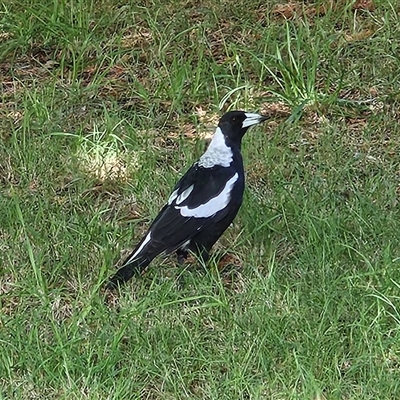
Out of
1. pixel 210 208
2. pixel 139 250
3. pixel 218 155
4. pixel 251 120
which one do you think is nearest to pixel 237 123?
pixel 251 120

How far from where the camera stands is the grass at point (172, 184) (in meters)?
3.43

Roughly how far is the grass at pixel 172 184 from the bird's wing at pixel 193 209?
0.17 m

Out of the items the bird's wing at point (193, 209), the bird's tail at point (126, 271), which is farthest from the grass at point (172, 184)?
the bird's wing at point (193, 209)

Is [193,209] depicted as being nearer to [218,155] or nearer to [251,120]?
[218,155]

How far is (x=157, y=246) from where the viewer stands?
13.0 feet

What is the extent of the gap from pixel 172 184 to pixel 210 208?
2.18 ft

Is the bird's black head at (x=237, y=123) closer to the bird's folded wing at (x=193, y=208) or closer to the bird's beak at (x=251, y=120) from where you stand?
the bird's beak at (x=251, y=120)

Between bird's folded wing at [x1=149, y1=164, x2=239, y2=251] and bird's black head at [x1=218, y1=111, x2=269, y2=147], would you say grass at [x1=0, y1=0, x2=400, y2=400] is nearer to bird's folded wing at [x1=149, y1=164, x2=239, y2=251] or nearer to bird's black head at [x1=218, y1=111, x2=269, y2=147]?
bird's folded wing at [x1=149, y1=164, x2=239, y2=251]

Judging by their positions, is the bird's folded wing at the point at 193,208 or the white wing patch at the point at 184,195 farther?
the white wing patch at the point at 184,195

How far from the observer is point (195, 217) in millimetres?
4062

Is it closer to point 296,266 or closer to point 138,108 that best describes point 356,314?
point 296,266

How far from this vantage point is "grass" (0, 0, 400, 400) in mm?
3428

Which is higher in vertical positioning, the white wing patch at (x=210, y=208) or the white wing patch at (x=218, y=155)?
the white wing patch at (x=210, y=208)

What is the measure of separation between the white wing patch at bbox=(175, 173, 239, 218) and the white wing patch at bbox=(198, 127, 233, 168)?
8.9 inches
